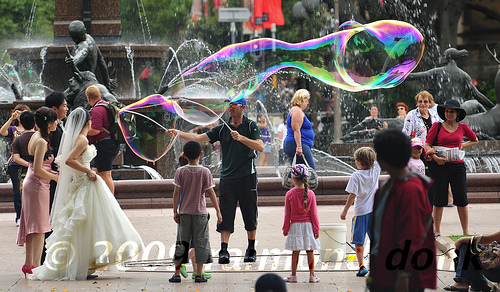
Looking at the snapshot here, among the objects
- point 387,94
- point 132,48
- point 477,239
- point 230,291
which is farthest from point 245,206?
point 387,94

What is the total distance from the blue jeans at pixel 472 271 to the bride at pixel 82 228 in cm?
281

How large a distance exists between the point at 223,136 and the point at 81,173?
1577 millimetres

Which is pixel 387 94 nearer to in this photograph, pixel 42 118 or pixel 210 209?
pixel 210 209

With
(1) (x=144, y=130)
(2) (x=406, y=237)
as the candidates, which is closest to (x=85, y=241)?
(1) (x=144, y=130)

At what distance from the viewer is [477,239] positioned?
240 inches

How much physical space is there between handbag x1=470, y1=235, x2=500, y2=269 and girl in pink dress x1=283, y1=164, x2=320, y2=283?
5.21 ft

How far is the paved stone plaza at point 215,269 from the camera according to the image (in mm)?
7065

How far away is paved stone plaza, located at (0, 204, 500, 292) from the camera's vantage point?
707 cm

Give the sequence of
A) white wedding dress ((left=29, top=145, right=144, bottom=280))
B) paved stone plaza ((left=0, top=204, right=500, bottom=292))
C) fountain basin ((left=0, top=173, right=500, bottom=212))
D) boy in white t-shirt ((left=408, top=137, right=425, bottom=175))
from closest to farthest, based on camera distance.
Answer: paved stone plaza ((left=0, top=204, right=500, bottom=292)) < white wedding dress ((left=29, top=145, right=144, bottom=280)) < boy in white t-shirt ((left=408, top=137, right=425, bottom=175)) < fountain basin ((left=0, top=173, right=500, bottom=212))

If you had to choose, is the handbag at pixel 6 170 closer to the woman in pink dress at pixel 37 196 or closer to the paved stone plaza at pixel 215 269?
the paved stone plaza at pixel 215 269

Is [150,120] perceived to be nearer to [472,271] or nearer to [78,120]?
[78,120]

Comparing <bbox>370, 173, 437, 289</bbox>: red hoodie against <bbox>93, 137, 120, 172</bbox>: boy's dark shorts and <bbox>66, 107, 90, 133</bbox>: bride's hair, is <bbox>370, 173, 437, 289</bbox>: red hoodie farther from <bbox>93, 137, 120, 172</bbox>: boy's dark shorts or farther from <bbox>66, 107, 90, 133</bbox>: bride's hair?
<bbox>93, 137, 120, 172</bbox>: boy's dark shorts

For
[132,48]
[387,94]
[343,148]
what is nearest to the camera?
[132,48]

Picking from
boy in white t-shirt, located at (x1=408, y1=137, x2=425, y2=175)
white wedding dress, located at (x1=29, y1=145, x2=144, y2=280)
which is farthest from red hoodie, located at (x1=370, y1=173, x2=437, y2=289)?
boy in white t-shirt, located at (x1=408, y1=137, x2=425, y2=175)
